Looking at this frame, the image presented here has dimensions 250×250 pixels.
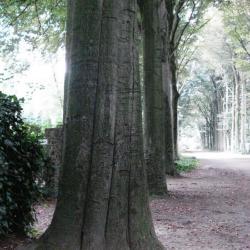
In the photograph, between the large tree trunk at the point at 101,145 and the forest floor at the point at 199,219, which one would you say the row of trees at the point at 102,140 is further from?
the forest floor at the point at 199,219

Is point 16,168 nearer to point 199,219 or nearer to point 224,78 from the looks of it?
point 199,219

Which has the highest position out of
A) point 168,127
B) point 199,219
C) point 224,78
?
point 224,78

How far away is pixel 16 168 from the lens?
229 inches

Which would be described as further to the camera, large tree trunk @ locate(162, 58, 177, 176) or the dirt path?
large tree trunk @ locate(162, 58, 177, 176)

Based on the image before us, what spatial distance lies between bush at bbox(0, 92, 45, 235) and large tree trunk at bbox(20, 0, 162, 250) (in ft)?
2.40

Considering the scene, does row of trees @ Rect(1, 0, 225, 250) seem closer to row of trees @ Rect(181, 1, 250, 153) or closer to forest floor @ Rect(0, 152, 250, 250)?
forest floor @ Rect(0, 152, 250, 250)

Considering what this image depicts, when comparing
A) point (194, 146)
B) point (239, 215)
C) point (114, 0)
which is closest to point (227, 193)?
point (239, 215)

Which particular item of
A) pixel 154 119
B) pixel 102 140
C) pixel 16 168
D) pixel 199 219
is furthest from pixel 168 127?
pixel 102 140

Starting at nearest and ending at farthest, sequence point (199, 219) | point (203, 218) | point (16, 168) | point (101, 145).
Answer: point (101, 145), point (16, 168), point (199, 219), point (203, 218)

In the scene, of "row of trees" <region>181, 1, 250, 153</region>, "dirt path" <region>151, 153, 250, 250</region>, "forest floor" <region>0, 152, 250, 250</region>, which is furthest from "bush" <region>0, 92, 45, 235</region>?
"row of trees" <region>181, 1, 250, 153</region>

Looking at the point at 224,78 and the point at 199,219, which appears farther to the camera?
the point at 224,78

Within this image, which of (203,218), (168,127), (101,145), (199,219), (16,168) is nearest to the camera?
(101,145)

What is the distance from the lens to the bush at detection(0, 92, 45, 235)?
554 centimetres

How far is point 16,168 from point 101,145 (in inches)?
55.9
